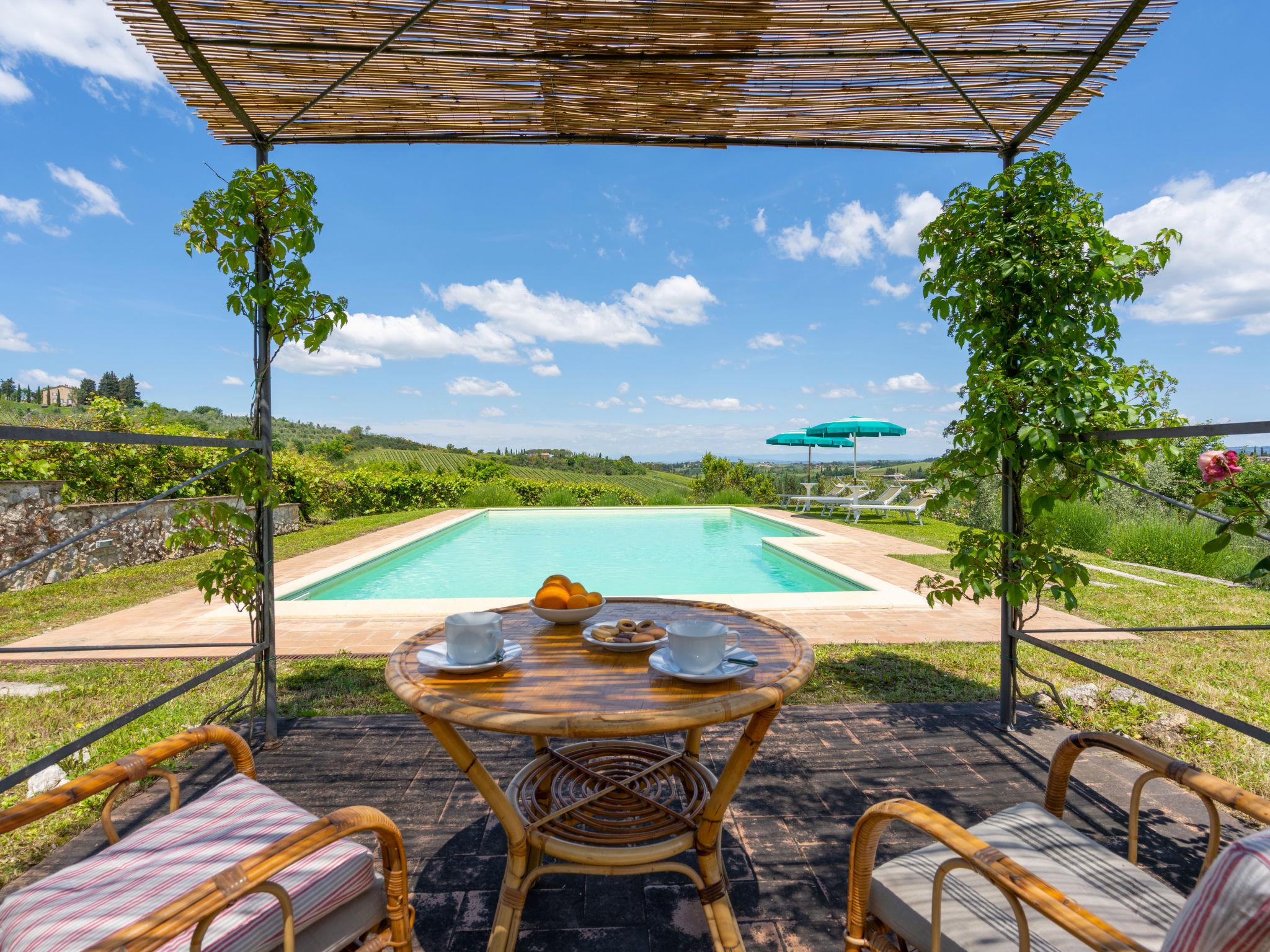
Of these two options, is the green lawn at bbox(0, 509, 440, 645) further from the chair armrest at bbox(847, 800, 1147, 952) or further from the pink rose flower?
the pink rose flower

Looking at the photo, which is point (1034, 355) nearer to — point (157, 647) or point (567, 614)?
point (567, 614)

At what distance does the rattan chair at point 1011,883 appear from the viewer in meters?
0.95

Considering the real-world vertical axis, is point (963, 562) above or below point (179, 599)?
above

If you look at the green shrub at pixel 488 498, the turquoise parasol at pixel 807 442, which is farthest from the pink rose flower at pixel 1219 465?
the turquoise parasol at pixel 807 442

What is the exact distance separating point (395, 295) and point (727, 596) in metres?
30.8

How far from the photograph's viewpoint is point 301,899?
1.03 meters

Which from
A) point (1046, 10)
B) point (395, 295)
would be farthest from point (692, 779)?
point (395, 295)

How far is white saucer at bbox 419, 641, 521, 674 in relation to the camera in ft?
4.67

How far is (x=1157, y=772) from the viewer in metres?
1.19

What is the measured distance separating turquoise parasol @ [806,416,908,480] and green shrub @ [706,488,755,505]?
257 cm

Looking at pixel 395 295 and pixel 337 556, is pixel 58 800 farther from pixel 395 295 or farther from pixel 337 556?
pixel 395 295

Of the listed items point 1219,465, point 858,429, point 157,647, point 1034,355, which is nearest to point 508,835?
point 157,647

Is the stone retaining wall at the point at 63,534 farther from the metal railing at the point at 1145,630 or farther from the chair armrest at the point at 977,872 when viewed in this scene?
the metal railing at the point at 1145,630

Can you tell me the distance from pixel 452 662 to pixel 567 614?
42cm
